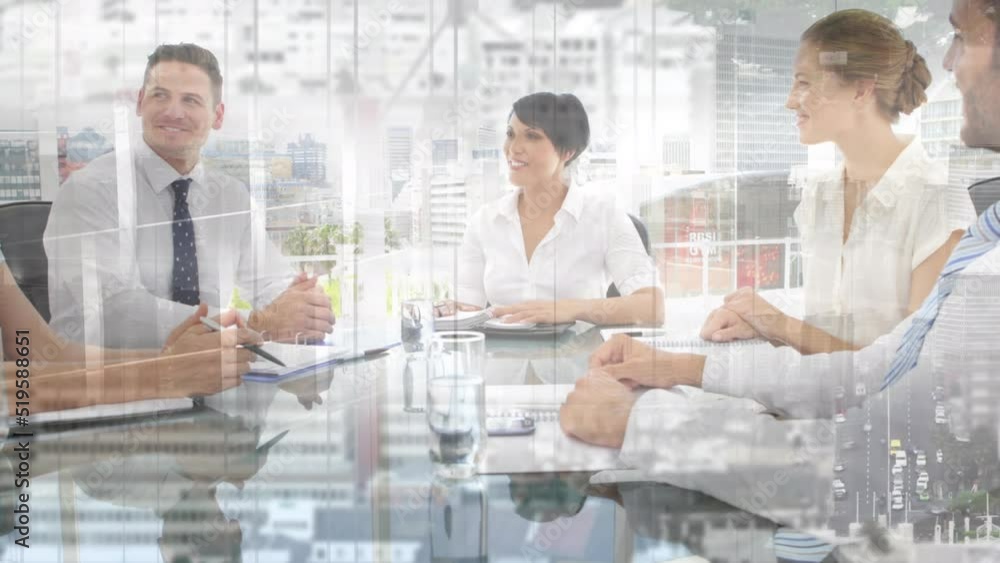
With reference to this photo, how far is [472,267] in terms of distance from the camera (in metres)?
2.32

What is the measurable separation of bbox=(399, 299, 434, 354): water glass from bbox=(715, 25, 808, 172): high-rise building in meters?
0.86

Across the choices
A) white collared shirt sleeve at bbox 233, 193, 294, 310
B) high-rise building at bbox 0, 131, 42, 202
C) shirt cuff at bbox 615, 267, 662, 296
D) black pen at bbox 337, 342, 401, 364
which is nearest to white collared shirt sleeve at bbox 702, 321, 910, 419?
shirt cuff at bbox 615, 267, 662, 296

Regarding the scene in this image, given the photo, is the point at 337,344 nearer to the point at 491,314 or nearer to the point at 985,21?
the point at 491,314

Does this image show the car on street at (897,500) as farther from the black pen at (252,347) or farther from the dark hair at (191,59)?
the dark hair at (191,59)

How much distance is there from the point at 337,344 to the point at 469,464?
3.65 feet

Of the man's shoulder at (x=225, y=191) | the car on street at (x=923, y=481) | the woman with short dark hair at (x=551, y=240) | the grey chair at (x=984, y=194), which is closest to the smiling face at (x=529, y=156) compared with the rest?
the woman with short dark hair at (x=551, y=240)

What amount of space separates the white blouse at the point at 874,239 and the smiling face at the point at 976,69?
0.17 meters

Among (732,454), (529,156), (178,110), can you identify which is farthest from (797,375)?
(178,110)

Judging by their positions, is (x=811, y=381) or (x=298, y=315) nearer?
(x=811, y=381)

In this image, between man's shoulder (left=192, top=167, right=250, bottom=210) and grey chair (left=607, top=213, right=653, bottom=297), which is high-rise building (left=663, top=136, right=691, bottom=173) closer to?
grey chair (left=607, top=213, right=653, bottom=297)

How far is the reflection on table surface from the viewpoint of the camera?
2.58 feet

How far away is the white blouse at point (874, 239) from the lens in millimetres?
2031

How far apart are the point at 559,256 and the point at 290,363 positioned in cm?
89

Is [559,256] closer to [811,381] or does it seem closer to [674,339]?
[674,339]
